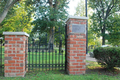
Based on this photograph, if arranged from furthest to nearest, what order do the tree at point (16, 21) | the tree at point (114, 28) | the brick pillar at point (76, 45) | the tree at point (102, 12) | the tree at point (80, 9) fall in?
the tree at point (80, 9)
the tree at point (16, 21)
the tree at point (102, 12)
the tree at point (114, 28)
the brick pillar at point (76, 45)

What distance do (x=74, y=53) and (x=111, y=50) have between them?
1402 millimetres

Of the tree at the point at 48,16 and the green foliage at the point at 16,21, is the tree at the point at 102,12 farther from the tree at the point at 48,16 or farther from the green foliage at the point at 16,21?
the green foliage at the point at 16,21

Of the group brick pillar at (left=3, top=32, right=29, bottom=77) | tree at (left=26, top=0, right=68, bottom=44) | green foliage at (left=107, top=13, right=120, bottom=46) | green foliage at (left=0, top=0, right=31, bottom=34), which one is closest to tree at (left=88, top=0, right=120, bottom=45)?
green foliage at (left=107, top=13, right=120, bottom=46)

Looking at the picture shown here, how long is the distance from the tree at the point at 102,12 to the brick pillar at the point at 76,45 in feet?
35.1

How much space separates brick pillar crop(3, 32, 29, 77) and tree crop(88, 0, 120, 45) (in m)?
12.1

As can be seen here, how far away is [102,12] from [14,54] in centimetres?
1420

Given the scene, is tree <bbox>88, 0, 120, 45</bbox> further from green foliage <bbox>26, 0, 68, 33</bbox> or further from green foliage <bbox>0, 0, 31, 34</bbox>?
Result: green foliage <bbox>0, 0, 31, 34</bbox>

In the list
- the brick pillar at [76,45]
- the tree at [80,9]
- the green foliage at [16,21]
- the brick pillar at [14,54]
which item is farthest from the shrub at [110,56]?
the tree at [80,9]

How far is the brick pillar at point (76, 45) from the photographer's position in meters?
3.56

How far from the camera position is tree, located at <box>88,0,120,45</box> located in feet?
43.9

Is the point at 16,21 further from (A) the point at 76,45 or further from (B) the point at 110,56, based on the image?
(B) the point at 110,56

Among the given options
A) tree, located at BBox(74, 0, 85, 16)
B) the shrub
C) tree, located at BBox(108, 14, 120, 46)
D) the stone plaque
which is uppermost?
tree, located at BBox(74, 0, 85, 16)

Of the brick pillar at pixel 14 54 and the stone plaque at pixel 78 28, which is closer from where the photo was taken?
the brick pillar at pixel 14 54

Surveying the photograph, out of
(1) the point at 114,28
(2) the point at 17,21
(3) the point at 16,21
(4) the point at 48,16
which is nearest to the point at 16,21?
(3) the point at 16,21
